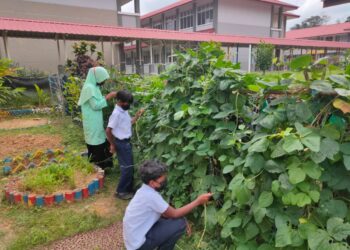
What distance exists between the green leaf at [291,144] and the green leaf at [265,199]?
35cm

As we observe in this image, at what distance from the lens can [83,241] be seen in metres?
2.82

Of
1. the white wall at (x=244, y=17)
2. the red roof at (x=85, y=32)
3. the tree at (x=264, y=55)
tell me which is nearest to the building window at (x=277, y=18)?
the white wall at (x=244, y=17)

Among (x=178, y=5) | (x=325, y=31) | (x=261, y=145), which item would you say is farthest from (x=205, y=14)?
(x=261, y=145)

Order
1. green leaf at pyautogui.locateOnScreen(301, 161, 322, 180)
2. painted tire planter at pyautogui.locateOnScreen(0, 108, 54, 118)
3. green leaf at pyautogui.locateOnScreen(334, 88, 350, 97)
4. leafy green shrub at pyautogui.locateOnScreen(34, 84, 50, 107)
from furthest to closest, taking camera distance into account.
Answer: leafy green shrub at pyautogui.locateOnScreen(34, 84, 50, 107), painted tire planter at pyautogui.locateOnScreen(0, 108, 54, 118), green leaf at pyautogui.locateOnScreen(301, 161, 322, 180), green leaf at pyautogui.locateOnScreen(334, 88, 350, 97)

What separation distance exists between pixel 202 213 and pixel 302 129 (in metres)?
1.42

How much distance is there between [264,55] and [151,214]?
1980cm

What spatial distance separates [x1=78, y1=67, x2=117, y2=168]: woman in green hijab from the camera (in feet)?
12.5

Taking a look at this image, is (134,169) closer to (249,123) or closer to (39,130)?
(249,123)

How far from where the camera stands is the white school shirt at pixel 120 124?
3.42m

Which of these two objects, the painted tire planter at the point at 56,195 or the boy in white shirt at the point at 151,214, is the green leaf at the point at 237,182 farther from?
the painted tire planter at the point at 56,195

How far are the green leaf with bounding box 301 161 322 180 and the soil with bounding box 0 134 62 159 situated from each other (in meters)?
5.39

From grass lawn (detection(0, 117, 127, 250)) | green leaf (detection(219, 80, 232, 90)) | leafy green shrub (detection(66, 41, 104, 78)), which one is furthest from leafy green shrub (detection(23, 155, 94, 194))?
leafy green shrub (detection(66, 41, 104, 78))

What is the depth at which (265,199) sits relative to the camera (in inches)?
68.9

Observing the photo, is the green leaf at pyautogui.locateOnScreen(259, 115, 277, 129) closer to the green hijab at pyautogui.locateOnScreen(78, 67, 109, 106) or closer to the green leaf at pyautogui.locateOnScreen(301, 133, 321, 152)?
the green leaf at pyautogui.locateOnScreen(301, 133, 321, 152)
